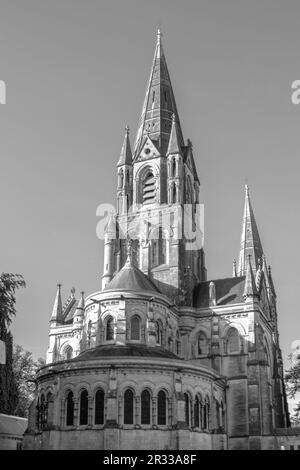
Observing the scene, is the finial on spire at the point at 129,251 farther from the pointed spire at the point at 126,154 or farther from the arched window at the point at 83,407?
the arched window at the point at 83,407

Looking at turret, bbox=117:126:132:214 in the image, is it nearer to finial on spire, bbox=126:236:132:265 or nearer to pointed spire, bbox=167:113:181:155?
finial on spire, bbox=126:236:132:265

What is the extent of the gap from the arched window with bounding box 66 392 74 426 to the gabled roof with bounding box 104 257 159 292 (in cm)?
1107

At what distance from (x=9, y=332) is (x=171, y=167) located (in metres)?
24.5

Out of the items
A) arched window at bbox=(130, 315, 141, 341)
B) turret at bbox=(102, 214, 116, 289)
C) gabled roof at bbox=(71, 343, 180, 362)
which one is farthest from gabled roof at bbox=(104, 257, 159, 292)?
turret at bbox=(102, 214, 116, 289)

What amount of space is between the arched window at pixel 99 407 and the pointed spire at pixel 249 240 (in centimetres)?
3616

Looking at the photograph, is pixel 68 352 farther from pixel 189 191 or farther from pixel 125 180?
pixel 189 191

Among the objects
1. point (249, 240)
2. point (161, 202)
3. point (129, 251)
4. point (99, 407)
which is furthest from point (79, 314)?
point (249, 240)

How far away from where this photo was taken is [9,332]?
52.1m

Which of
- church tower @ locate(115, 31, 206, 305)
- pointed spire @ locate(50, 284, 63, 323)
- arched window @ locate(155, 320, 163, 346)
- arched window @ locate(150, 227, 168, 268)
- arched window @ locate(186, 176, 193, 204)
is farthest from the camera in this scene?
arched window @ locate(186, 176, 193, 204)

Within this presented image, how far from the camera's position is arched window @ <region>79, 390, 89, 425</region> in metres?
41.9

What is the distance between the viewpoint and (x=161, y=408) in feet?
139
